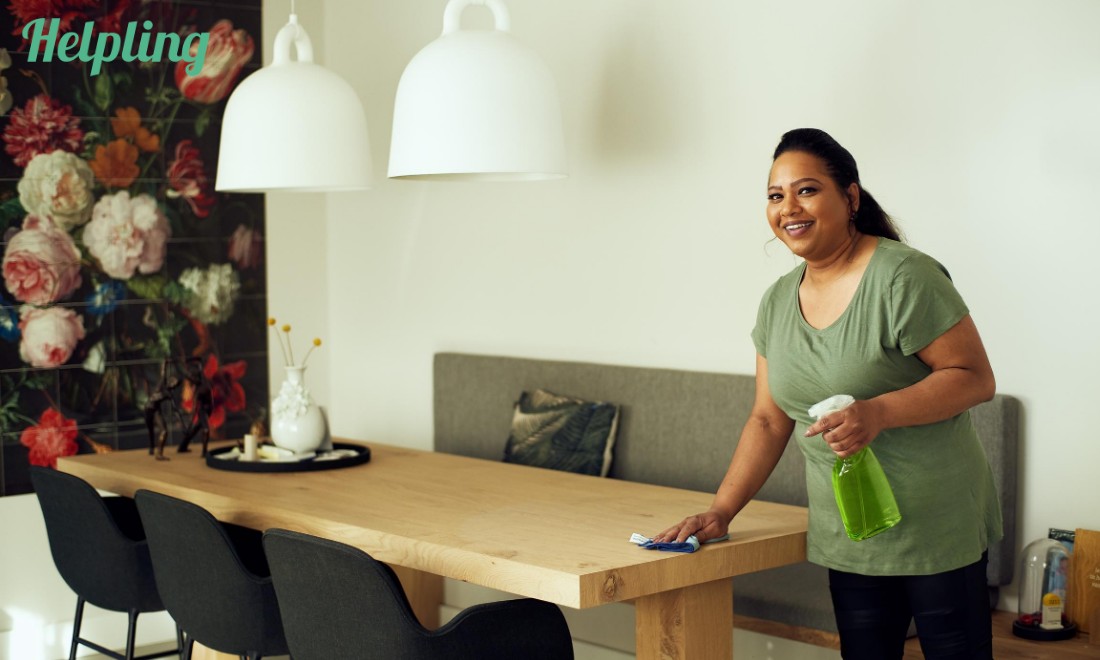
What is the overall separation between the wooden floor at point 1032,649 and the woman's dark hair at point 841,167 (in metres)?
0.91

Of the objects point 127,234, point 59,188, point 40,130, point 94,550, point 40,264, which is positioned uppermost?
point 40,130

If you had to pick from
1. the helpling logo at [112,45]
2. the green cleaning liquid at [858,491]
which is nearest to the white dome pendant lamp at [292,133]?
the helpling logo at [112,45]

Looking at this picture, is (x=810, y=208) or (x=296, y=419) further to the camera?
(x=296, y=419)

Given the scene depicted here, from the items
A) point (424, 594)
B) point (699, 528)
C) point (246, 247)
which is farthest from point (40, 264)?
point (699, 528)

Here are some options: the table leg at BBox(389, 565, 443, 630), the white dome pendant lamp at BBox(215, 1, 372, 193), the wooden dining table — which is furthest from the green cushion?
the white dome pendant lamp at BBox(215, 1, 372, 193)

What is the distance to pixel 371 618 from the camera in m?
2.34

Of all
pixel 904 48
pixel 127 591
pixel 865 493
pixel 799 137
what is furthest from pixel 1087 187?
pixel 127 591

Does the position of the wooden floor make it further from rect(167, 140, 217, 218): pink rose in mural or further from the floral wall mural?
rect(167, 140, 217, 218): pink rose in mural

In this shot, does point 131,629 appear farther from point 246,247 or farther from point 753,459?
point 246,247

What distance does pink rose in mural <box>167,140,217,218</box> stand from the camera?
188 inches

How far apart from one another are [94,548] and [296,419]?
68 cm

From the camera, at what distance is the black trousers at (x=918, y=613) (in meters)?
2.25

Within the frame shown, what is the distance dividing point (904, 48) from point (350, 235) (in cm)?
255

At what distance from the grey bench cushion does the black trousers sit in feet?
2.05
